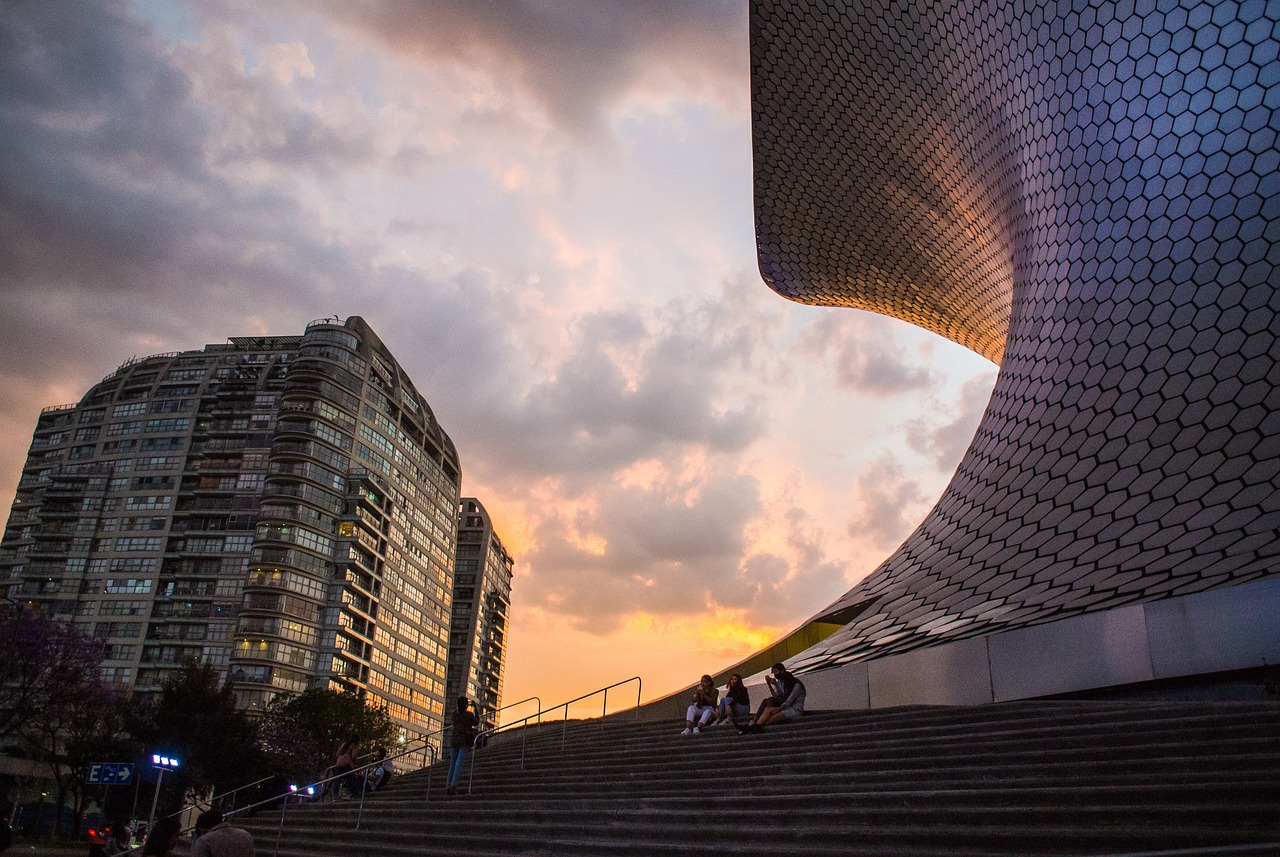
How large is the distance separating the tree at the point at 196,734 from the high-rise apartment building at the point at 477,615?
186 feet

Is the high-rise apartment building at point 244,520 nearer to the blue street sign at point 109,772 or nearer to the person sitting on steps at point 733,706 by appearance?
the blue street sign at point 109,772

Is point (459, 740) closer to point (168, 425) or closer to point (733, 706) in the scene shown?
point (733, 706)

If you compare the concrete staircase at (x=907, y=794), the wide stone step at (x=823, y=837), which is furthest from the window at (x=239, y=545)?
the wide stone step at (x=823, y=837)

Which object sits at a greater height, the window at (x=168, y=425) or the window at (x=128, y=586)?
the window at (x=168, y=425)

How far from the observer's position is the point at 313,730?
138 ft

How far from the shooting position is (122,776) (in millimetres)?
15109

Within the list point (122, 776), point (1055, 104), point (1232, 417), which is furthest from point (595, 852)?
point (122, 776)

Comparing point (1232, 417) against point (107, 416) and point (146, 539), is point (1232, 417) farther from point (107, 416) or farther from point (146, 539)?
point (107, 416)

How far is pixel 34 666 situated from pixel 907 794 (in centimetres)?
2947

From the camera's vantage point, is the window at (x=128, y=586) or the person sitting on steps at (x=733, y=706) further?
the window at (x=128, y=586)

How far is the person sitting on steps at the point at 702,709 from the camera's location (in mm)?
9765

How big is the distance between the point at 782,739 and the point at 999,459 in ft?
22.5

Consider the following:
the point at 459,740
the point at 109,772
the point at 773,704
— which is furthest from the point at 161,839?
the point at 109,772

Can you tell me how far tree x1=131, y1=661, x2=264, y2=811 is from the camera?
27.5 metres
